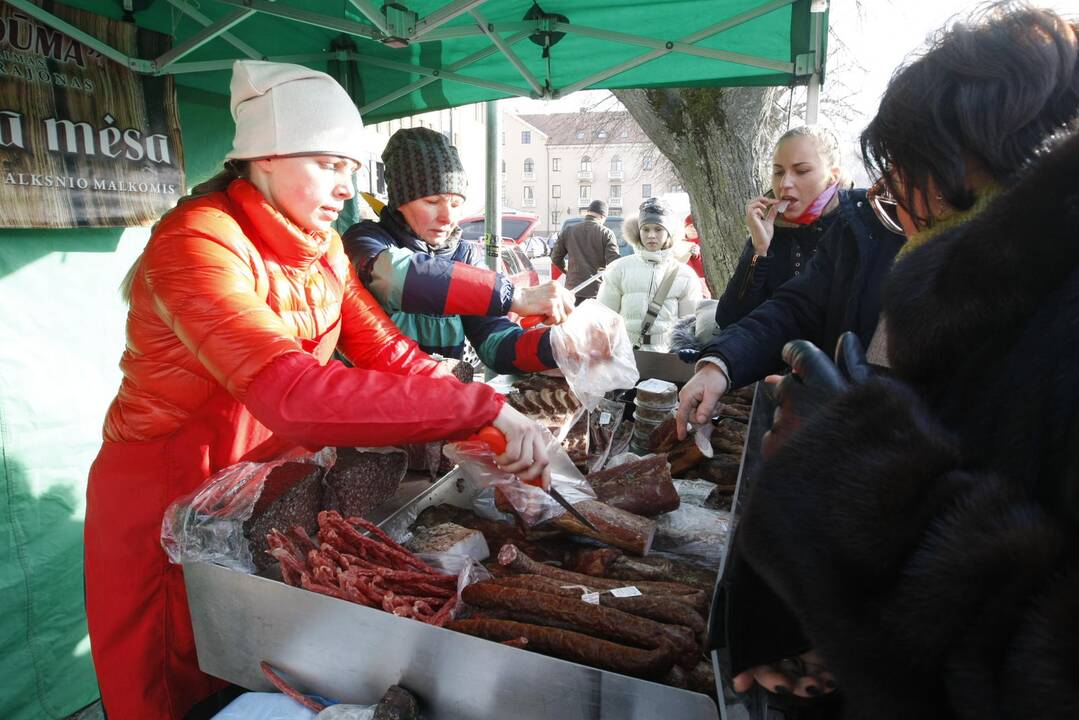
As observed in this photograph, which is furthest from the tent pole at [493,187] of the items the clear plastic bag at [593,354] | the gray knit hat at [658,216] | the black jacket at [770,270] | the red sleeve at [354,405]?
the red sleeve at [354,405]

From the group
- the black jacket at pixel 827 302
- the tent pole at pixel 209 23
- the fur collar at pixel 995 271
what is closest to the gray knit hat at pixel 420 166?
the black jacket at pixel 827 302

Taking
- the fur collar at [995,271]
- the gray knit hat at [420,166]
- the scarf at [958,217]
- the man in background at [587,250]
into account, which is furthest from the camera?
the man in background at [587,250]

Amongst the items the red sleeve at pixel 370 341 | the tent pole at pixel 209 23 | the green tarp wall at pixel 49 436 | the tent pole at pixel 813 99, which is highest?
the tent pole at pixel 209 23

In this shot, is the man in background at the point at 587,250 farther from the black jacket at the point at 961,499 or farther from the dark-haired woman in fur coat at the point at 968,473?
the black jacket at the point at 961,499

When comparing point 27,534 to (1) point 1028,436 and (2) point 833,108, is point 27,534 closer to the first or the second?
(1) point 1028,436

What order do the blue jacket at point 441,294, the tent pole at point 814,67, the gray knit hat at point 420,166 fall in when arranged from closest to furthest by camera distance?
the blue jacket at point 441,294 → the gray knit hat at point 420,166 → the tent pole at point 814,67

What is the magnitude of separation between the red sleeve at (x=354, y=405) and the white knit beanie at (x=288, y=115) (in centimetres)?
67

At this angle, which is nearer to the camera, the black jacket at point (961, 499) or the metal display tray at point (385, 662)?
the black jacket at point (961, 499)

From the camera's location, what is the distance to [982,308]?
886 mm

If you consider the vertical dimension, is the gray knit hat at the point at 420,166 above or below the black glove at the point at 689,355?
above

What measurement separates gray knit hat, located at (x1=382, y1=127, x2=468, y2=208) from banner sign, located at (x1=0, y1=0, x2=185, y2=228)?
179 cm

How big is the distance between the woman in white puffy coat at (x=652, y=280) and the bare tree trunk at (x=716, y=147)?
2049 millimetres

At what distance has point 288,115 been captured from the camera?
1734mm

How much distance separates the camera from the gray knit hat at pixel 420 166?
2660 mm
